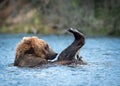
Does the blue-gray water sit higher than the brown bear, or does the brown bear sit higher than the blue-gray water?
the brown bear

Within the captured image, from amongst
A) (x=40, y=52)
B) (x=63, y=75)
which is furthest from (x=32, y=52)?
(x=63, y=75)

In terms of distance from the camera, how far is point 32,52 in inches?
635

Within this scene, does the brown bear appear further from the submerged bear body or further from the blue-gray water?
the blue-gray water

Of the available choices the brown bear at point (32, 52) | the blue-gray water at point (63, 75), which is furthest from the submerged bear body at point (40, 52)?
the blue-gray water at point (63, 75)

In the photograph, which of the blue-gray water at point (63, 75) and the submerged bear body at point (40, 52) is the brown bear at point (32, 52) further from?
the blue-gray water at point (63, 75)

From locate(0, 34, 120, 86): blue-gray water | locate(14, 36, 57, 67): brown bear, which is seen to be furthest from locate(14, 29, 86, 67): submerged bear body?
locate(0, 34, 120, 86): blue-gray water

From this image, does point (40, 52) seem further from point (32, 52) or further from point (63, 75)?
point (63, 75)

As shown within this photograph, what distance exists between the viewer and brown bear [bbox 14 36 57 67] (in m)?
16.0

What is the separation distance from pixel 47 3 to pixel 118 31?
9.24 meters

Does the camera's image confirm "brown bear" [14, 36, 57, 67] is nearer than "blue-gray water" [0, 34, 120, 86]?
No

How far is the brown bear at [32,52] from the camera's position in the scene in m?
16.0

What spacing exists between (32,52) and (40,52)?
261mm

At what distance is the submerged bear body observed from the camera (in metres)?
15.9

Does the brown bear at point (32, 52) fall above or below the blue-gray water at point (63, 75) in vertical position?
above
